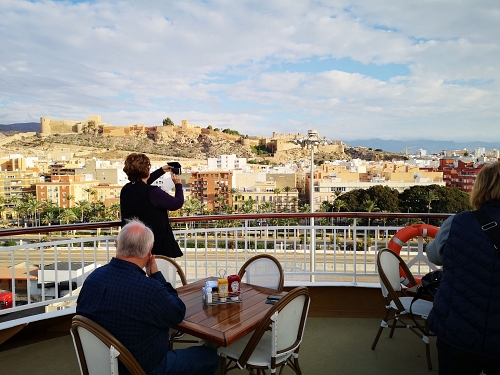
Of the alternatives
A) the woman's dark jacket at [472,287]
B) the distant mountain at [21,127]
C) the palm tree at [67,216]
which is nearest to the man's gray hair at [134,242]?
the woman's dark jacket at [472,287]

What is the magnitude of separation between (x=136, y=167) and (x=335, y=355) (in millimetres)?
2013

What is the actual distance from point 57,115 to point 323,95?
65.2m

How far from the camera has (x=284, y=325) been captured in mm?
1979

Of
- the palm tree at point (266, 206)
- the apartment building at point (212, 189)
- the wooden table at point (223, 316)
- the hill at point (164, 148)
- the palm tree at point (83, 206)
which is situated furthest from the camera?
the hill at point (164, 148)

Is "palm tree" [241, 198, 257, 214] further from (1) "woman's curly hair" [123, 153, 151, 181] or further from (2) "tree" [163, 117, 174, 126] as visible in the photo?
(2) "tree" [163, 117, 174, 126]

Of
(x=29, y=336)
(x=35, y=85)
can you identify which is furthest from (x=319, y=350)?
(x=35, y=85)

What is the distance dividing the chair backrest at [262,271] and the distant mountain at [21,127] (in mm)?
100580

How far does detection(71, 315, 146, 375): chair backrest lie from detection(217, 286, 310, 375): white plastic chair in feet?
1.90

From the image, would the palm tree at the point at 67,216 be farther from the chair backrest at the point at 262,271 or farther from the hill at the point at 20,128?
the hill at the point at 20,128

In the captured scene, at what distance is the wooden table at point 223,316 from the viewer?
6.18 ft

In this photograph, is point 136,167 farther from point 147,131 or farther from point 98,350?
point 147,131

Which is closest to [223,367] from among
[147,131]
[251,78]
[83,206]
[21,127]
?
[83,206]

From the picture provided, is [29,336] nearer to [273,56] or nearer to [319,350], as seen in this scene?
[319,350]

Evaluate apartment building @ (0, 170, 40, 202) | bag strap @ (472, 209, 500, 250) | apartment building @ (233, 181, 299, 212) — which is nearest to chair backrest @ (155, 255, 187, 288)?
bag strap @ (472, 209, 500, 250)
